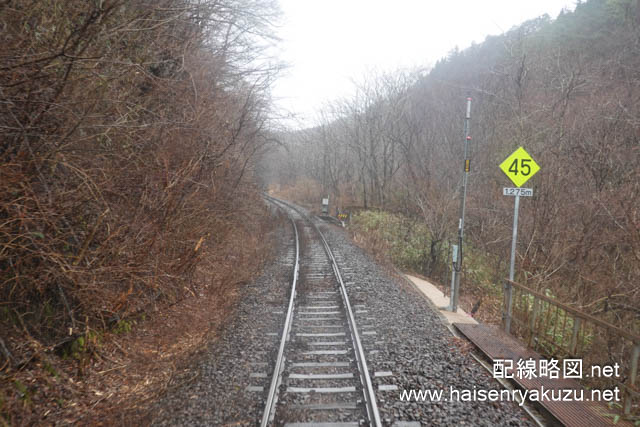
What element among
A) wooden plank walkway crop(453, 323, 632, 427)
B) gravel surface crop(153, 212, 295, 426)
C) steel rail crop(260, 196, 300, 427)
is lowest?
gravel surface crop(153, 212, 295, 426)

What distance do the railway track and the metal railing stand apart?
9.48 ft

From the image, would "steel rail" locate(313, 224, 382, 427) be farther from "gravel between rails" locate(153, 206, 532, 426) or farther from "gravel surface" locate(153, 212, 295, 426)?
"gravel surface" locate(153, 212, 295, 426)

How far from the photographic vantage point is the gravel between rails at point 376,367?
379 cm

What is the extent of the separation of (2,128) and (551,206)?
1284cm

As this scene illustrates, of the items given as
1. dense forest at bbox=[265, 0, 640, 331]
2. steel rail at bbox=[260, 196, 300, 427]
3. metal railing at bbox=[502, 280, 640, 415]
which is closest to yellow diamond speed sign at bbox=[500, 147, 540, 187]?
metal railing at bbox=[502, 280, 640, 415]

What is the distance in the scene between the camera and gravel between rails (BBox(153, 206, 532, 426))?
379cm

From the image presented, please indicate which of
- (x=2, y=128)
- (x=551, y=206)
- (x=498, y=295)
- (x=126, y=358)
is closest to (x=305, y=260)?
(x=498, y=295)

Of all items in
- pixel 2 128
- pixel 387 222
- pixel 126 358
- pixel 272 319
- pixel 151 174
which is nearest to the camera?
pixel 2 128

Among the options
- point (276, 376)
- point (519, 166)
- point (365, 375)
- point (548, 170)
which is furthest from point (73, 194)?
point (548, 170)

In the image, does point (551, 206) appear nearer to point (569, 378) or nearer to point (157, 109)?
point (569, 378)

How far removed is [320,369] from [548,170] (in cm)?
1048

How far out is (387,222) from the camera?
19562 millimetres

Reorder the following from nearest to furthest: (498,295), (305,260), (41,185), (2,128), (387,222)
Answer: (2,128) < (41,185) < (498,295) < (305,260) < (387,222)

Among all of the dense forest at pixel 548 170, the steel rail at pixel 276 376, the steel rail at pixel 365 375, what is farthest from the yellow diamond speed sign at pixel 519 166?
the steel rail at pixel 276 376
